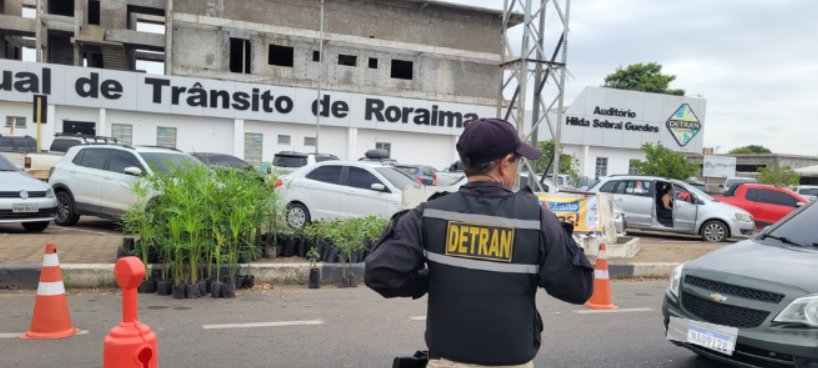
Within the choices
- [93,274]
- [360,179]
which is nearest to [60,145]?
[360,179]

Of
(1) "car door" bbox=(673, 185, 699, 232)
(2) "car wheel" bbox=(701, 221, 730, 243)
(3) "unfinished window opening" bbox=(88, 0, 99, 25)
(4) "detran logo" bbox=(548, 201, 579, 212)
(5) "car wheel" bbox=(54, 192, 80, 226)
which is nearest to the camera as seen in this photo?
(4) "detran logo" bbox=(548, 201, 579, 212)

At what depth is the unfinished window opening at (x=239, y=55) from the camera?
113 feet

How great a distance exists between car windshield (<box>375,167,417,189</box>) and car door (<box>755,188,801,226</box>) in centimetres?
1051

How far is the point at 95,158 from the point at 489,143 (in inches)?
458

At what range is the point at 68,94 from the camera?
1142 inches

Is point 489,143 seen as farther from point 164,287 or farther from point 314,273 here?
point 314,273

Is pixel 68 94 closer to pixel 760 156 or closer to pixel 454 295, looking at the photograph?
pixel 454 295

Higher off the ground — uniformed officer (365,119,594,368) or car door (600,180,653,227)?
uniformed officer (365,119,594,368)

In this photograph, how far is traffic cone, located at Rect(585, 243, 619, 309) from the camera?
7.64 metres

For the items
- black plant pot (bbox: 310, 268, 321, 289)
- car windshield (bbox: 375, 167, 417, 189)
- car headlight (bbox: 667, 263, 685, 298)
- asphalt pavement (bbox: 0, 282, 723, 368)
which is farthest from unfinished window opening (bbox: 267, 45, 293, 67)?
car headlight (bbox: 667, 263, 685, 298)

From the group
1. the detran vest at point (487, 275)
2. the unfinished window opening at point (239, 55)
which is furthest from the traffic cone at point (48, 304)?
the unfinished window opening at point (239, 55)

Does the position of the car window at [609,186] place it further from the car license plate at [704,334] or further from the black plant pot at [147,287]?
the black plant pot at [147,287]

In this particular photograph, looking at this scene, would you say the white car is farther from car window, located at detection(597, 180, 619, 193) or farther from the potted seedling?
car window, located at detection(597, 180, 619, 193)

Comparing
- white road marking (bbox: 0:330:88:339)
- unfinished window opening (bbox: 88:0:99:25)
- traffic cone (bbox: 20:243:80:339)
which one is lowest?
white road marking (bbox: 0:330:88:339)
